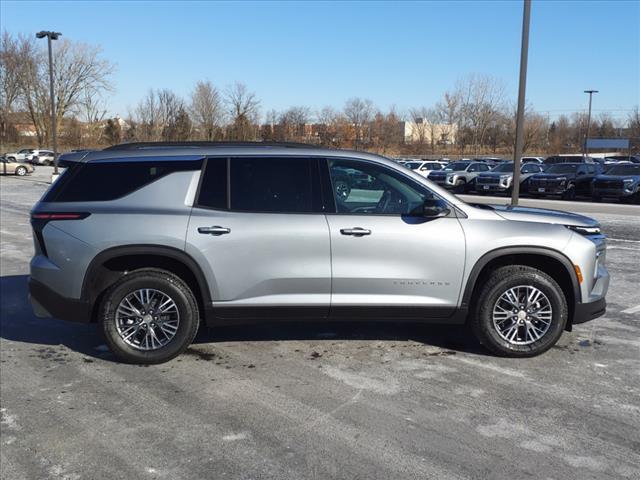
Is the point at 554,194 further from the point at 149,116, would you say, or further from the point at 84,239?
the point at 149,116

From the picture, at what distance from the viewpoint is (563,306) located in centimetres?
494

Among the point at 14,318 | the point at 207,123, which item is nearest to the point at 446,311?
the point at 14,318

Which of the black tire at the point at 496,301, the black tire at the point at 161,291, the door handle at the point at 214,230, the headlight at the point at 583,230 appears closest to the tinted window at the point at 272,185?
the door handle at the point at 214,230

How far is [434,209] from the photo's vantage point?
4.77 meters

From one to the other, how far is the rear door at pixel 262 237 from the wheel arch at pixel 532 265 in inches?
48.0

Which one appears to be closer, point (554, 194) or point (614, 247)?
point (614, 247)

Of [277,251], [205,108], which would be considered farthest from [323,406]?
[205,108]

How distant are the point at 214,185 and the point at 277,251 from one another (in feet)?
2.55

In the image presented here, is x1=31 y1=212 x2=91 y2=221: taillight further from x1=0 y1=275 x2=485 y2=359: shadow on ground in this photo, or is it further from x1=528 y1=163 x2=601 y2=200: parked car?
x1=528 y1=163 x2=601 y2=200: parked car

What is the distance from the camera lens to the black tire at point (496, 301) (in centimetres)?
492

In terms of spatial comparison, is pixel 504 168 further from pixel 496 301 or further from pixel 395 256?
pixel 395 256

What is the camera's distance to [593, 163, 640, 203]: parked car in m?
22.1

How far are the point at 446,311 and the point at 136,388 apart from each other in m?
2.57

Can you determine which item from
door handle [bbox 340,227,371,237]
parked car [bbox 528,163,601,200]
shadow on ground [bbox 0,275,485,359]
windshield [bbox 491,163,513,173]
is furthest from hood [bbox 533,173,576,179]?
door handle [bbox 340,227,371,237]
